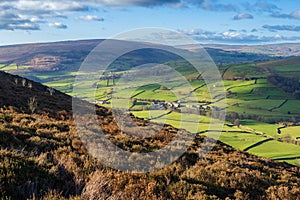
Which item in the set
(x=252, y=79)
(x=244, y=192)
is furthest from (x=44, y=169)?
(x=252, y=79)

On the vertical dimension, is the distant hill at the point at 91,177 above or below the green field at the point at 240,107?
above

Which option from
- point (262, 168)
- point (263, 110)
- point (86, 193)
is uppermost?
point (86, 193)

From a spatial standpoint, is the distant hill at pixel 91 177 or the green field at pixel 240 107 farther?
the green field at pixel 240 107

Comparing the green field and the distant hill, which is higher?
the distant hill

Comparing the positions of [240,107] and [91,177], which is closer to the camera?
[91,177]

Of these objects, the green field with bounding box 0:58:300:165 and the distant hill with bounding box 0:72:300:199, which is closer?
the distant hill with bounding box 0:72:300:199

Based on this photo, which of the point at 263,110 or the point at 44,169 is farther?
the point at 263,110

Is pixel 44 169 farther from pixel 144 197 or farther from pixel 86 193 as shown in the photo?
pixel 144 197

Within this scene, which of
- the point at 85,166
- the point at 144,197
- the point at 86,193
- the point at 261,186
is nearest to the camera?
the point at 86,193

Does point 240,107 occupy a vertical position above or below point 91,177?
below

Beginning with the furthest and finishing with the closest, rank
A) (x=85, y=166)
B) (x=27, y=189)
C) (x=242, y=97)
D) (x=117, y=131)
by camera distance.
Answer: (x=242, y=97) → (x=117, y=131) → (x=85, y=166) → (x=27, y=189)

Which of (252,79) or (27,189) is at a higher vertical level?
(27,189)
